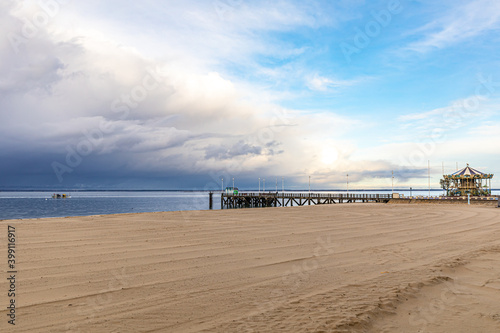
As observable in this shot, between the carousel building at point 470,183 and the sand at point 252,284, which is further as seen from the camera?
the carousel building at point 470,183

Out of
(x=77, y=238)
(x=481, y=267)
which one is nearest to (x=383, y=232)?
(x=481, y=267)

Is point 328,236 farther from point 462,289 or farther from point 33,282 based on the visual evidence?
point 33,282

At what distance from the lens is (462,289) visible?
5906 mm

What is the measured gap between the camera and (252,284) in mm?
6066

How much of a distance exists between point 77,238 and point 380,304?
30.8 ft

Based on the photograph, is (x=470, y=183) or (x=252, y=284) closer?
(x=252, y=284)

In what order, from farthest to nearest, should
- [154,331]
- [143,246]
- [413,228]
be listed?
[413,228], [143,246], [154,331]

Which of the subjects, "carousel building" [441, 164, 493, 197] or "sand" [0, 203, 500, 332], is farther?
"carousel building" [441, 164, 493, 197]

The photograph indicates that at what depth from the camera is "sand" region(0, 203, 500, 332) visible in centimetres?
437

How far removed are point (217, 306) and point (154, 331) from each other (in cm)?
106

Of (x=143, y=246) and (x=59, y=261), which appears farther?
(x=143, y=246)

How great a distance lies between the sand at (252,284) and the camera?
172 inches

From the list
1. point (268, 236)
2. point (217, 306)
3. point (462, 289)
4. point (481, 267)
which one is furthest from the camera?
point (268, 236)

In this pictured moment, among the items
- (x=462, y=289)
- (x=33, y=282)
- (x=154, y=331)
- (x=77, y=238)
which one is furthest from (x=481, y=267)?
(x=77, y=238)
